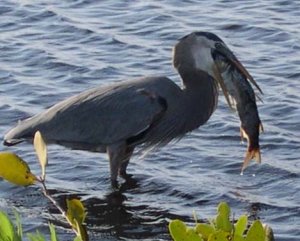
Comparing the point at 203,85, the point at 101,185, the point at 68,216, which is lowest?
the point at 101,185

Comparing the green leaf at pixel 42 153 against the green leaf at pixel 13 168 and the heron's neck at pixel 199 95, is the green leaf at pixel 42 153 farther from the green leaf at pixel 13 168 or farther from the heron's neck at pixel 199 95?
the heron's neck at pixel 199 95

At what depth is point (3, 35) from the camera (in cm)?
1114

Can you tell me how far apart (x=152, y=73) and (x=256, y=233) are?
23.0 ft

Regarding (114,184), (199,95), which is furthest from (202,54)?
(114,184)

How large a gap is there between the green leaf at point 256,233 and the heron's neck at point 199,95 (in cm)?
509

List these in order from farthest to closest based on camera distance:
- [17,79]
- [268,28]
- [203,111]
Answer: [268,28] < [17,79] < [203,111]

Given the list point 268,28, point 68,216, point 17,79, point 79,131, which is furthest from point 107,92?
point 68,216

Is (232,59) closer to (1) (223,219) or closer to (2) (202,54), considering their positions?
(2) (202,54)

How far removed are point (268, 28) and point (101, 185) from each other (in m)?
3.52

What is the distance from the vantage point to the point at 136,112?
24.8 feet

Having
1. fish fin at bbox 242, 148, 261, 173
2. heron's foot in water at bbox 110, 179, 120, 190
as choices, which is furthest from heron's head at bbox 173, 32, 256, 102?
heron's foot in water at bbox 110, 179, 120, 190

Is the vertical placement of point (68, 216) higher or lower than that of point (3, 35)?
higher

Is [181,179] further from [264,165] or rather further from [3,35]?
[3,35]

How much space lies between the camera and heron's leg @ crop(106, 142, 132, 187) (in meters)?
7.50
